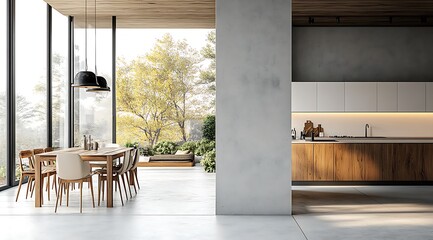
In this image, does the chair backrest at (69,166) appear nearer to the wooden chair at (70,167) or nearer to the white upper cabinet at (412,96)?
the wooden chair at (70,167)

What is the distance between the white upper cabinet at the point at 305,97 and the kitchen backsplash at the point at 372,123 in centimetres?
33

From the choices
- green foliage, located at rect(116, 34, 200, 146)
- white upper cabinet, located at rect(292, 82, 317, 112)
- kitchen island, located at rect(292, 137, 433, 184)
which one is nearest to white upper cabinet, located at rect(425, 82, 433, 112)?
kitchen island, located at rect(292, 137, 433, 184)

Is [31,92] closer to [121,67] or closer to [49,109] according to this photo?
[49,109]

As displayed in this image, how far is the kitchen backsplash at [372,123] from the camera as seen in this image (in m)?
9.95

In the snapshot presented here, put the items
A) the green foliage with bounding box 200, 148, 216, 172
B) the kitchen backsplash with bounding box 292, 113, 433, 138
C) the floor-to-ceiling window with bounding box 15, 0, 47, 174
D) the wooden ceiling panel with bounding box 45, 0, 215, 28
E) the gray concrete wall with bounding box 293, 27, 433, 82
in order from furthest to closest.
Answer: the green foliage with bounding box 200, 148, 216, 172 → the gray concrete wall with bounding box 293, 27, 433, 82 → the kitchen backsplash with bounding box 292, 113, 433, 138 → the wooden ceiling panel with bounding box 45, 0, 215, 28 → the floor-to-ceiling window with bounding box 15, 0, 47, 174

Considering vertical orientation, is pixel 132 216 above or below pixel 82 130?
below

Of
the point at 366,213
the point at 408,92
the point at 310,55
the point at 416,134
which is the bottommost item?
the point at 366,213

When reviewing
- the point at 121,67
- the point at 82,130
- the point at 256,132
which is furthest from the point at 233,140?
the point at 121,67

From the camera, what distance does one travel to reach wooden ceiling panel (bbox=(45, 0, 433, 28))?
897cm

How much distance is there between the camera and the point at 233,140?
6355 mm

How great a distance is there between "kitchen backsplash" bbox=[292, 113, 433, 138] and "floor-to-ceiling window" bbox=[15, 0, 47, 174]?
17.2 feet

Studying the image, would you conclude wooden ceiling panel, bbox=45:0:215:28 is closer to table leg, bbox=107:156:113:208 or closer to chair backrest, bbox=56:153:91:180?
table leg, bbox=107:156:113:208

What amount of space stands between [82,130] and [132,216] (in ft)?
19.5

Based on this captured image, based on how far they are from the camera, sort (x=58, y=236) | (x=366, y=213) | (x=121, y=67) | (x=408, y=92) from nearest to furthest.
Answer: (x=58, y=236) → (x=366, y=213) → (x=408, y=92) → (x=121, y=67)
